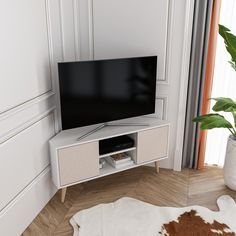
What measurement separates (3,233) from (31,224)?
0.36 metres

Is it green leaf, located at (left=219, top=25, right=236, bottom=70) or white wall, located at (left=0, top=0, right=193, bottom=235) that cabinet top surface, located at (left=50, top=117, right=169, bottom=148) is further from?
green leaf, located at (left=219, top=25, right=236, bottom=70)

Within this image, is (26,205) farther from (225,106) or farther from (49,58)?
(225,106)

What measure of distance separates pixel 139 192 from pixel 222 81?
1435 mm

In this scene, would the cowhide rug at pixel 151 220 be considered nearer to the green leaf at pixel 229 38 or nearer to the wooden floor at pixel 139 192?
the wooden floor at pixel 139 192

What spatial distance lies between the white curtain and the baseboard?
1.79 m

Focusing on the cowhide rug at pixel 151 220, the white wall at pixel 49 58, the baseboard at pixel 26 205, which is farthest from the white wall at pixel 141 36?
the baseboard at pixel 26 205

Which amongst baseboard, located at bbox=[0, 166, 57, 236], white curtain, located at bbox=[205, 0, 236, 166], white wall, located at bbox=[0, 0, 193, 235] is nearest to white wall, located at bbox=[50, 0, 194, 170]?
white wall, located at bbox=[0, 0, 193, 235]

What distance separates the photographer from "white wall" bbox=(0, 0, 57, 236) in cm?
186

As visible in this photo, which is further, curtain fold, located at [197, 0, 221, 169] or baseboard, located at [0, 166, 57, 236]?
curtain fold, located at [197, 0, 221, 169]

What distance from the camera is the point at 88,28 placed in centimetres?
282

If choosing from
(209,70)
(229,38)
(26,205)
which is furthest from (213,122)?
(26,205)

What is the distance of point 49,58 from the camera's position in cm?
238

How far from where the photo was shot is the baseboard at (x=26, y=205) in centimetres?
196

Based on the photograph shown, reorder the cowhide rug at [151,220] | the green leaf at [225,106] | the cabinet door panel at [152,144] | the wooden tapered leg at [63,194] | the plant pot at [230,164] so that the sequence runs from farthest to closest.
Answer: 1. the cabinet door panel at [152,144]
2. the plant pot at [230,164]
3. the wooden tapered leg at [63,194]
4. the green leaf at [225,106]
5. the cowhide rug at [151,220]
